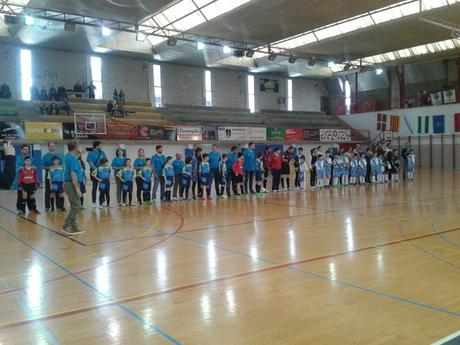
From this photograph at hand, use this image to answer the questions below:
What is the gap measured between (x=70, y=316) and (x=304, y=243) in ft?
12.0

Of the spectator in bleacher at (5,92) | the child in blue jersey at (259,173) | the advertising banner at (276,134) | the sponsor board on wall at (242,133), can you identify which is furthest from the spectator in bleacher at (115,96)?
the child in blue jersey at (259,173)

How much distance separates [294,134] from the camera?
90.8 ft

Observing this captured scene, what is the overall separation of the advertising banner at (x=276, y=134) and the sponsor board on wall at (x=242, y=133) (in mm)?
335

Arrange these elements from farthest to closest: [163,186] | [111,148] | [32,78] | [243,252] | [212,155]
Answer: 1. [32,78]
2. [111,148]
3. [212,155]
4. [163,186]
5. [243,252]

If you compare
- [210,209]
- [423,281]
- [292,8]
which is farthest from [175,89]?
[423,281]

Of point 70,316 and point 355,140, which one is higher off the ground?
point 355,140

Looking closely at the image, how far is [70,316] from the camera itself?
3662 millimetres

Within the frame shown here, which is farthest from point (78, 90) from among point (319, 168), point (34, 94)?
point (319, 168)

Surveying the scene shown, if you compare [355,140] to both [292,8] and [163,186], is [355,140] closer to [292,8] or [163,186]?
[292,8]

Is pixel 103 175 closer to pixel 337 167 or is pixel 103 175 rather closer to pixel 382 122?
pixel 337 167

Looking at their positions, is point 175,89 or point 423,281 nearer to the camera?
point 423,281

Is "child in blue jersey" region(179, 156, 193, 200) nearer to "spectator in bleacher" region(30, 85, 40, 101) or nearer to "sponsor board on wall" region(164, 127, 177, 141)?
"sponsor board on wall" region(164, 127, 177, 141)

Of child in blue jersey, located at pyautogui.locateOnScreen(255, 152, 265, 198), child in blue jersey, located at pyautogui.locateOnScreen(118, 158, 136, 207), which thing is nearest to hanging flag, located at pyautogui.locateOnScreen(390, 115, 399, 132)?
child in blue jersey, located at pyautogui.locateOnScreen(255, 152, 265, 198)

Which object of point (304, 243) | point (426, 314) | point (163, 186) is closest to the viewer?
point (426, 314)
